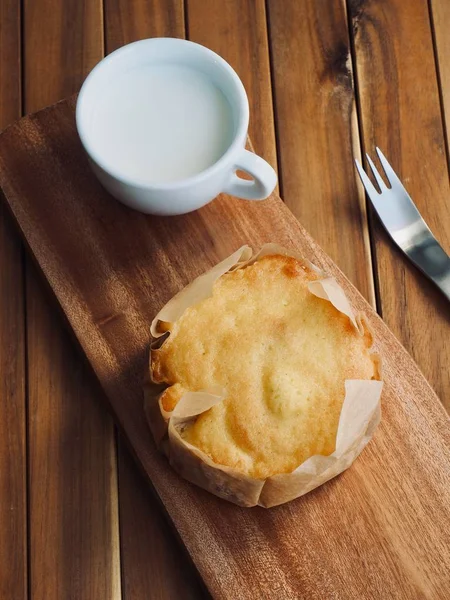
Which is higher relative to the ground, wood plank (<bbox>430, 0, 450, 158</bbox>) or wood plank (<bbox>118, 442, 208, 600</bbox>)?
wood plank (<bbox>430, 0, 450, 158</bbox>)

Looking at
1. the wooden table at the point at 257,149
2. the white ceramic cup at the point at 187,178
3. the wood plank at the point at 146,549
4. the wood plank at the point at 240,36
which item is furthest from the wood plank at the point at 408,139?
the wood plank at the point at 146,549

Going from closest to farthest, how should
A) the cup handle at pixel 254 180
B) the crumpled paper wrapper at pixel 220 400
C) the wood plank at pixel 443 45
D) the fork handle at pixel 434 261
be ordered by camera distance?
the crumpled paper wrapper at pixel 220 400 → the cup handle at pixel 254 180 → the fork handle at pixel 434 261 → the wood plank at pixel 443 45

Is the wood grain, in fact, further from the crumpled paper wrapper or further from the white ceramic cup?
the crumpled paper wrapper

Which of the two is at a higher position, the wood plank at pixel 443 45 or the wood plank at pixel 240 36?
the wood plank at pixel 240 36

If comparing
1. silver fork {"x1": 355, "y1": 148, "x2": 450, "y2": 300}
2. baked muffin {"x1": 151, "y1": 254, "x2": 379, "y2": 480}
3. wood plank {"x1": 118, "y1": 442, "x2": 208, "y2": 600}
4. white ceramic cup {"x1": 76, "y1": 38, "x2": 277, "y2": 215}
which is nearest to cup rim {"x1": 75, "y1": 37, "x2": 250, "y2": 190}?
white ceramic cup {"x1": 76, "y1": 38, "x2": 277, "y2": 215}

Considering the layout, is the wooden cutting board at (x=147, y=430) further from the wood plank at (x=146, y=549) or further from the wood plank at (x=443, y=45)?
the wood plank at (x=443, y=45)

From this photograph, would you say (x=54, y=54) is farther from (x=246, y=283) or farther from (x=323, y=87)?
(x=246, y=283)

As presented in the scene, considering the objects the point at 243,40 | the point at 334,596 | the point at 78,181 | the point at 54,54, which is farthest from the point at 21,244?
the point at 334,596
